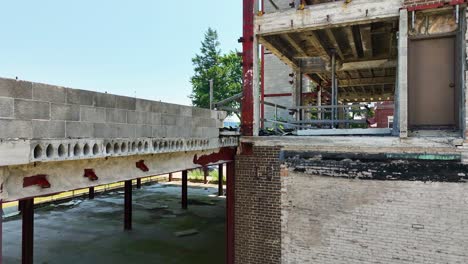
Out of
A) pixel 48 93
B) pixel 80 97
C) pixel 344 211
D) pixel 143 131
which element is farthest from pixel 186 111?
pixel 344 211

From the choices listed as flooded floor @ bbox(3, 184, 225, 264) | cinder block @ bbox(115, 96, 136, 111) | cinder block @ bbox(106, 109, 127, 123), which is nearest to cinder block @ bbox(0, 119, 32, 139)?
cinder block @ bbox(106, 109, 127, 123)

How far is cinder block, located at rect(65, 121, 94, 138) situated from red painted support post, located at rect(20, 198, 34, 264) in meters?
6.50

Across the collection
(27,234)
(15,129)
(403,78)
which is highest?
(403,78)

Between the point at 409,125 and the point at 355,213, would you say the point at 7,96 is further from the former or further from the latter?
the point at 409,125

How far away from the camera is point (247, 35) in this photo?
8273 millimetres

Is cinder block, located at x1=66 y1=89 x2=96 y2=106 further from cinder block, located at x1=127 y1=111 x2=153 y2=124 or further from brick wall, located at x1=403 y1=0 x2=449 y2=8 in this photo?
brick wall, located at x1=403 y1=0 x2=449 y2=8

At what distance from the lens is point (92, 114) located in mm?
4266

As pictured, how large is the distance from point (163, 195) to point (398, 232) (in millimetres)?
17503

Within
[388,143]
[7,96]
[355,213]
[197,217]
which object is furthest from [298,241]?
[197,217]

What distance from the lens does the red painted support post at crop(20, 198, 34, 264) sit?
9.03 meters

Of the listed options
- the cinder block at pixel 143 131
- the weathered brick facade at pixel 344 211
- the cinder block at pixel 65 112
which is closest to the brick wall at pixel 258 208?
the weathered brick facade at pixel 344 211

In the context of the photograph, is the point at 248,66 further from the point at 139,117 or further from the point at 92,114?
the point at 92,114

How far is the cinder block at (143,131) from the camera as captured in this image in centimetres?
502

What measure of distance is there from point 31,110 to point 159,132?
2186mm
